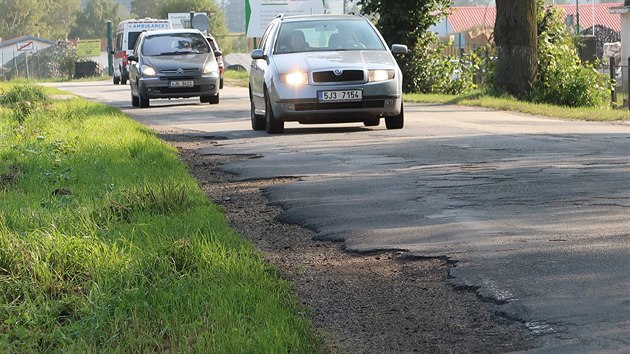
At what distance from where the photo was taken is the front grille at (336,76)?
1642 centimetres

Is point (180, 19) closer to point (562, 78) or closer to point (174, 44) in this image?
point (174, 44)

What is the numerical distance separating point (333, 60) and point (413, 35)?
1565 centimetres

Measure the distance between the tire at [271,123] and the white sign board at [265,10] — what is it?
40.3 m

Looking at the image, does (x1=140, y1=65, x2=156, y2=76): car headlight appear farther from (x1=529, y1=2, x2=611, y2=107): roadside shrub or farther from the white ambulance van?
the white ambulance van

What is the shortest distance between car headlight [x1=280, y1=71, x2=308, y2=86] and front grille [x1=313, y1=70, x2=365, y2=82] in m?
0.15

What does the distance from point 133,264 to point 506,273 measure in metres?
1.84

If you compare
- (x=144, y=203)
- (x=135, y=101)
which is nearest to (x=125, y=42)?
(x=135, y=101)

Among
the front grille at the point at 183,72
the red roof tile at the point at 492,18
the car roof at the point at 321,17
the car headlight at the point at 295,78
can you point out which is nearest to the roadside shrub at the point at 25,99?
the front grille at the point at 183,72

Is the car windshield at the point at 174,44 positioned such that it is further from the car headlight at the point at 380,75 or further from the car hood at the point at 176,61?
the car headlight at the point at 380,75

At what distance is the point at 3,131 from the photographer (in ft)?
57.3

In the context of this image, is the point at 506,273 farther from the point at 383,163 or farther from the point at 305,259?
the point at 383,163

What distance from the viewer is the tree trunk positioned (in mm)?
25250

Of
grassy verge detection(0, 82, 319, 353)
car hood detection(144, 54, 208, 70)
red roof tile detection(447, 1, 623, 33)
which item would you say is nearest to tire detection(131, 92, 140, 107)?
car hood detection(144, 54, 208, 70)

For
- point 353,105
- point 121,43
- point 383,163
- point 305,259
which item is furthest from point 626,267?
point 121,43
